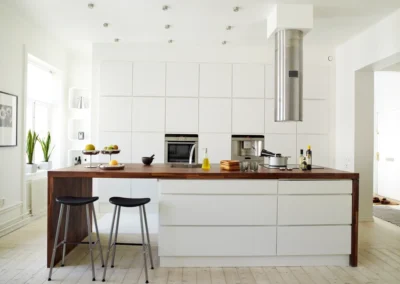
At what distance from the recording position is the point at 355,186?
307cm

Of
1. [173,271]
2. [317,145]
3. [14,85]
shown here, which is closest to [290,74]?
[317,145]

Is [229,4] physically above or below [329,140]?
above

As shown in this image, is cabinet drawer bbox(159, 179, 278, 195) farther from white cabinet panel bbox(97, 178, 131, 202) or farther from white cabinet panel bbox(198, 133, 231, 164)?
white cabinet panel bbox(97, 178, 131, 202)

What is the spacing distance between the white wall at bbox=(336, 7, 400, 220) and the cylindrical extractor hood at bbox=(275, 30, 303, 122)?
127 centimetres

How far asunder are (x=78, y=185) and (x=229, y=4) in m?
2.80

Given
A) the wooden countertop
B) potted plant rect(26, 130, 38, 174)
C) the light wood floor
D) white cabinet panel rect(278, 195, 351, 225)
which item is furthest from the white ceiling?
the light wood floor

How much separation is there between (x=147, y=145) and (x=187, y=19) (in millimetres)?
2132

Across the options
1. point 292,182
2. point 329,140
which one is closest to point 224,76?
point 329,140

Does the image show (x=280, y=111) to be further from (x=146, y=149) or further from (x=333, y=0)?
(x=146, y=149)

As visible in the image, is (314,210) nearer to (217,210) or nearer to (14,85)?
(217,210)

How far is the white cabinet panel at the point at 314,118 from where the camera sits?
546cm

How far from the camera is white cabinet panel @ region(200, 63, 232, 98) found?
538 cm

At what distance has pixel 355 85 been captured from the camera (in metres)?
4.94

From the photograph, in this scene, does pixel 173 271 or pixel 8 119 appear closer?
pixel 173 271
